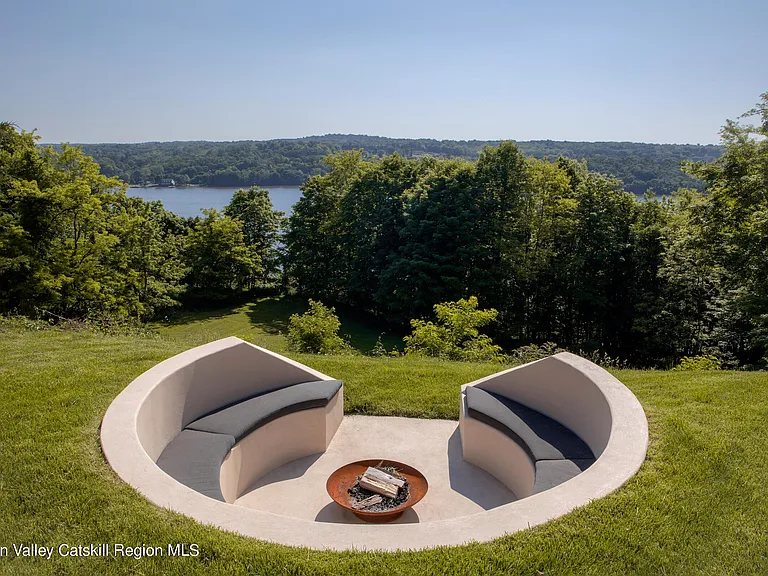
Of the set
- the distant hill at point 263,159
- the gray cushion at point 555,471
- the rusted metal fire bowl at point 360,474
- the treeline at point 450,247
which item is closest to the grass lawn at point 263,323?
the treeline at point 450,247

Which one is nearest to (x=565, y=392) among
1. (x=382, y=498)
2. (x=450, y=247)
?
(x=382, y=498)

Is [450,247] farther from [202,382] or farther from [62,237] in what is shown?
[202,382]

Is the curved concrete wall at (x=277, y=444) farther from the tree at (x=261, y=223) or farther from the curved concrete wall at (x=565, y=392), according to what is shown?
the tree at (x=261, y=223)

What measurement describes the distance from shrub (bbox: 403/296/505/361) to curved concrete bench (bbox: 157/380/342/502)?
4.19 meters

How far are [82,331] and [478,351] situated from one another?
791 centimetres

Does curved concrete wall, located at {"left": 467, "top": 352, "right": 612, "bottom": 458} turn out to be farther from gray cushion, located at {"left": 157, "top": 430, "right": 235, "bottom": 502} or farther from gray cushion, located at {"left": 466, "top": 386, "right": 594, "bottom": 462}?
gray cushion, located at {"left": 157, "top": 430, "right": 235, "bottom": 502}

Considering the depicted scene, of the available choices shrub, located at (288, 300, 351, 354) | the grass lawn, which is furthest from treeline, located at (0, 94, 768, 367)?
shrub, located at (288, 300, 351, 354)

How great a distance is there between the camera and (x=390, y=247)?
25.2m

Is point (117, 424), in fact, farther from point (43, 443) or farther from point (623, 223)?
point (623, 223)

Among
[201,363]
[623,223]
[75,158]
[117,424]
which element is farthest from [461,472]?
[623,223]

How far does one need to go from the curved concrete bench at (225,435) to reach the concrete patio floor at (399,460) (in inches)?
11.7

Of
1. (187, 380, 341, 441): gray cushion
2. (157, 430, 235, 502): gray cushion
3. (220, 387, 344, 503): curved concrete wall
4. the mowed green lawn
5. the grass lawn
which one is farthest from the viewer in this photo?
the grass lawn

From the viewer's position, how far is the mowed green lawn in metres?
3.23

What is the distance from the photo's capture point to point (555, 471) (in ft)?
16.6
